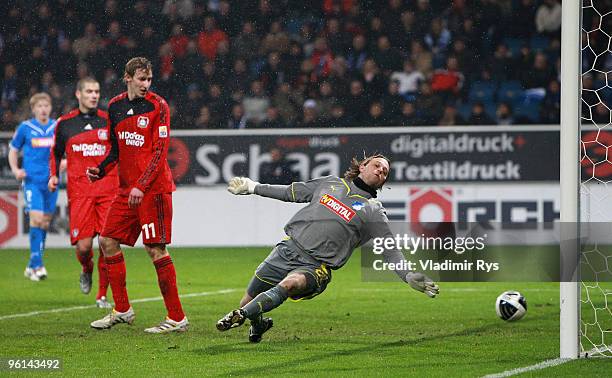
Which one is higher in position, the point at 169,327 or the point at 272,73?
the point at 272,73

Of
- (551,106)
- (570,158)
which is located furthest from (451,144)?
(570,158)

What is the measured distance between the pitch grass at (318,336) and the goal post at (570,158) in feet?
1.31

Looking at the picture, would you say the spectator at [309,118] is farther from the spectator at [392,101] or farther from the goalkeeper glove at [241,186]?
the goalkeeper glove at [241,186]

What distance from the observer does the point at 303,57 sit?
61.7 ft

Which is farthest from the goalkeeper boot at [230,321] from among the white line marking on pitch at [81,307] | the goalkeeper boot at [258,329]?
the white line marking on pitch at [81,307]

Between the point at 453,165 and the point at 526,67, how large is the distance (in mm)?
2922

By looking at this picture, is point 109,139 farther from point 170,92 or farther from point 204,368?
point 170,92

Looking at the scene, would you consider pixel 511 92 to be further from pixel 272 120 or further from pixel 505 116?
pixel 272 120

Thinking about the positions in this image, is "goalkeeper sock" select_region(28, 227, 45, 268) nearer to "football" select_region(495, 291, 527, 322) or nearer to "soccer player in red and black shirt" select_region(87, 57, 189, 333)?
"soccer player in red and black shirt" select_region(87, 57, 189, 333)

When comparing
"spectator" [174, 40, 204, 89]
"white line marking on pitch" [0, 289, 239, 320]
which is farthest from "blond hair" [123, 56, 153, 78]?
"spectator" [174, 40, 204, 89]

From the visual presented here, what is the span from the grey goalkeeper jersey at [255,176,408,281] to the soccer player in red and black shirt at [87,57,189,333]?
1.13 metres

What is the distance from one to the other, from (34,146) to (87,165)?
2.88 m

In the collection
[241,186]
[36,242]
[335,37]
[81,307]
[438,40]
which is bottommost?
[81,307]

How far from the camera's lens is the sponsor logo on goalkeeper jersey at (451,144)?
16.1 meters
